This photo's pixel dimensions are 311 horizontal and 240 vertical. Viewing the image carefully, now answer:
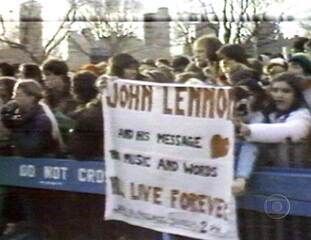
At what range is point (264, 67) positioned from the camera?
453cm

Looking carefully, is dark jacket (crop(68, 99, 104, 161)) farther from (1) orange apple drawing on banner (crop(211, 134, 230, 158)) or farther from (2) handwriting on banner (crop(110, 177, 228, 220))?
(1) orange apple drawing on banner (crop(211, 134, 230, 158))

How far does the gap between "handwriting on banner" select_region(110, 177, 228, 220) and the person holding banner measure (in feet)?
1.27

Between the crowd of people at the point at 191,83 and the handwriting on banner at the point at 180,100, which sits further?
the handwriting on banner at the point at 180,100

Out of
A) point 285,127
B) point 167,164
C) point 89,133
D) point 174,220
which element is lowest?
point 174,220

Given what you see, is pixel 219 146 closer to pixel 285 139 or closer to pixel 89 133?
pixel 285 139

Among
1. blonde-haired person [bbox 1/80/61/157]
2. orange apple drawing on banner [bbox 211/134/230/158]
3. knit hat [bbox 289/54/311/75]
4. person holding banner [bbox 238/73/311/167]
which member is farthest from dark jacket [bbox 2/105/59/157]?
knit hat [bbox 289/54/311/75]

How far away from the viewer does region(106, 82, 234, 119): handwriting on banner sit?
4.65m

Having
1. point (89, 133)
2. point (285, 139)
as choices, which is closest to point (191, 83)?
point (285, 139)

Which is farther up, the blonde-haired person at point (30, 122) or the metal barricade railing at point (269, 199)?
the blonde-haired person at point (30, 122)

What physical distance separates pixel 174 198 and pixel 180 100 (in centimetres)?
54

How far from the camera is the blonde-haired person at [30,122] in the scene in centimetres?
517

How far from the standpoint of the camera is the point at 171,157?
483 centimetres

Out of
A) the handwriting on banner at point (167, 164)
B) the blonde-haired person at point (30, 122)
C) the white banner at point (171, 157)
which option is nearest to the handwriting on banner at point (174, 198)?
the white banner at point (171, 157)

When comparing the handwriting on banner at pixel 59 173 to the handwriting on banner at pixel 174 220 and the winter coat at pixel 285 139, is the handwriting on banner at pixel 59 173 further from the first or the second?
the winter coat at pixel 285 139
